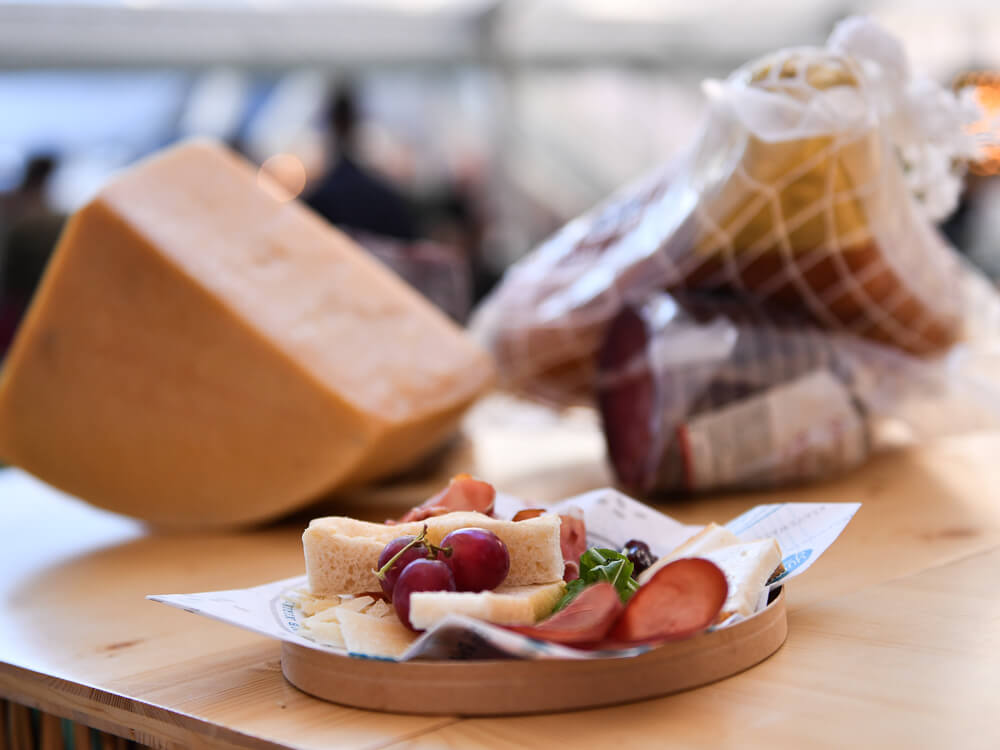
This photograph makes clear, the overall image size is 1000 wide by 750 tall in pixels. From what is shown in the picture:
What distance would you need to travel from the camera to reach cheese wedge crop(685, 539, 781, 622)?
0.50m

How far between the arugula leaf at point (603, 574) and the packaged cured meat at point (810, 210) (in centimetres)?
43

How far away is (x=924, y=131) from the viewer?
0.92m

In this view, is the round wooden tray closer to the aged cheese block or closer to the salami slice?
the salami slice

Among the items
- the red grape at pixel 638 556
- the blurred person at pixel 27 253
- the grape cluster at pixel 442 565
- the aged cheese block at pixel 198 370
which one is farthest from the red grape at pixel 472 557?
the blurred person at pixel 27 253

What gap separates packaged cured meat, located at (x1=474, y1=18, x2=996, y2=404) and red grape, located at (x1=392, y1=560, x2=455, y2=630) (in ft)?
1.66

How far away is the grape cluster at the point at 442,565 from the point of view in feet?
1.57

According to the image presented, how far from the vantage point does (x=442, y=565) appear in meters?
0.48

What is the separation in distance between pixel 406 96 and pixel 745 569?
15.8 ft

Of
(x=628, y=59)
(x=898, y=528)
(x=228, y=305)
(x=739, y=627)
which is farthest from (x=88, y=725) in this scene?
(x=628, y=59)

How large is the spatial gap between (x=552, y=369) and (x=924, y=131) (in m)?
0.41

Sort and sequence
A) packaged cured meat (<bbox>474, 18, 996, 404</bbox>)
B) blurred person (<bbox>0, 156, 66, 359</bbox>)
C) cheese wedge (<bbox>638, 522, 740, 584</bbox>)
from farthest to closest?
blurred person (<bbox>0, 156, 66, 359</bbox>), packaged cured meat (<bbox>474, 18, 996, 404</bbox>), cheese wedge (<bbox>638, 522, 740, 584</bbox>)

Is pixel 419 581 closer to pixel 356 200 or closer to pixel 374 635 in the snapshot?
pixel 374 635

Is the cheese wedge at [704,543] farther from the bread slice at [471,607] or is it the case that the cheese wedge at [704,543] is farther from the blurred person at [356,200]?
the blurred person at [356,200]

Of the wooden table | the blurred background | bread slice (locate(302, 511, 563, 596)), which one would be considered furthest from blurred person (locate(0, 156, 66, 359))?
bread slice (locate(302, 511, 563, 596))
